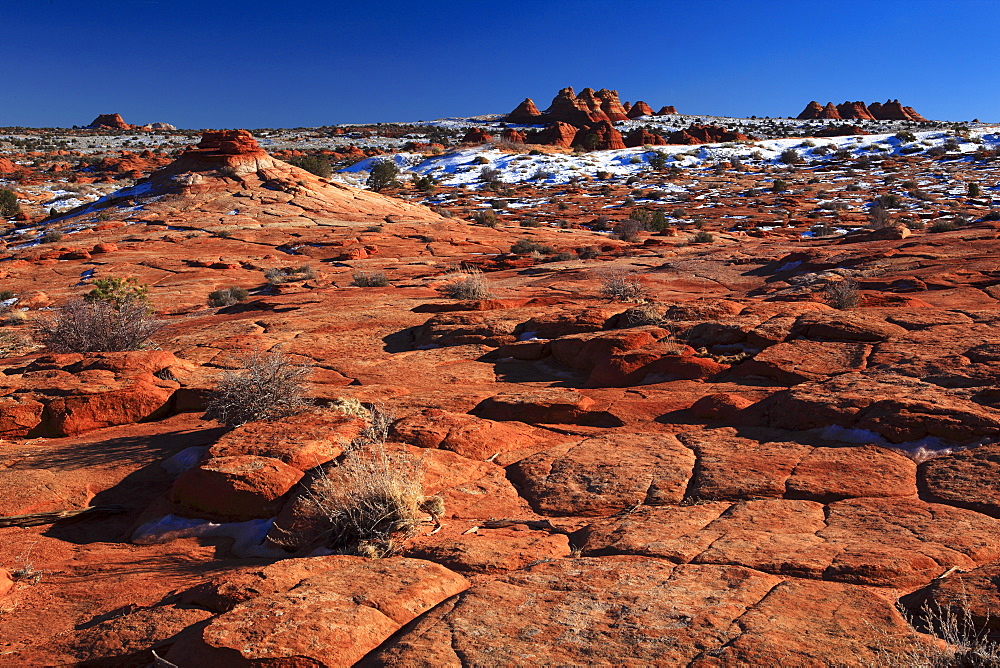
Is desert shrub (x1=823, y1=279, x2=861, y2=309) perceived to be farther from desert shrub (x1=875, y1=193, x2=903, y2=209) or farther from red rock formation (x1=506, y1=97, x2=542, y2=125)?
red rock formation (x1=506, y1=97, x2=542, y2=125)

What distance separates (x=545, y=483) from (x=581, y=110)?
87.4 m

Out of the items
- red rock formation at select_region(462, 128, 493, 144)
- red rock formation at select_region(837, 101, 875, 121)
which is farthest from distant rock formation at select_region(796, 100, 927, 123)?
red rock formation at select_region(462, 128, 493, 144)

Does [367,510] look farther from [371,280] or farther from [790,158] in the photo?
[790,158]

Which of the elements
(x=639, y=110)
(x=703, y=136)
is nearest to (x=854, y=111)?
(x=639, y=110)

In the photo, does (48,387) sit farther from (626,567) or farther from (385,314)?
(626,567)

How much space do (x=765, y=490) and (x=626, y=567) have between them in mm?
1540

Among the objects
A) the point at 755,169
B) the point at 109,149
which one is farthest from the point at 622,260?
the point at 109,149

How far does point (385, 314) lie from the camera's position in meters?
11.2

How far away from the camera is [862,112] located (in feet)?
311

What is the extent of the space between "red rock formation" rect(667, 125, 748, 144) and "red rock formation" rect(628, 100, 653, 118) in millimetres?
25551

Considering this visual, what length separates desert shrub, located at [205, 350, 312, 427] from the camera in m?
6.02

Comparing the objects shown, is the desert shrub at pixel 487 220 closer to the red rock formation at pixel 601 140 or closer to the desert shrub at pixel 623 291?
the desert shrub at pixel 623 291

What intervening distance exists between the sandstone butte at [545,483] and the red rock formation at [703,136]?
62223 mm

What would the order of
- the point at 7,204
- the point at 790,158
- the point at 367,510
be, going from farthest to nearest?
the point at 790,158 < the point at 7,204 < the point at 367,510
